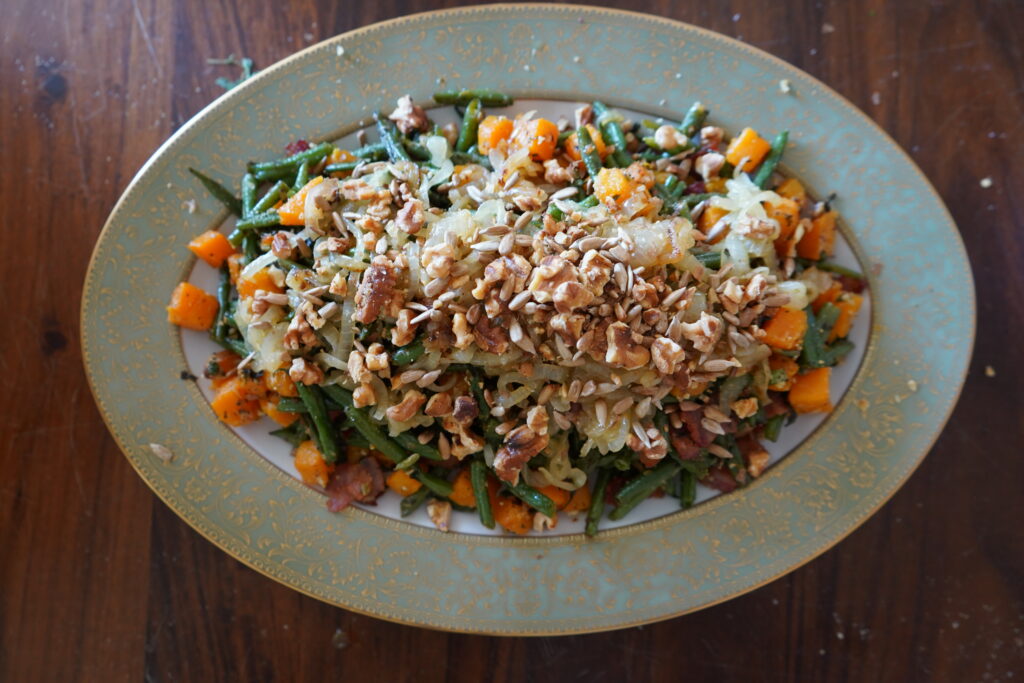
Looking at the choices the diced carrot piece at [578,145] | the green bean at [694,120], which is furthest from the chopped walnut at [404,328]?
the green bean at [694,120]

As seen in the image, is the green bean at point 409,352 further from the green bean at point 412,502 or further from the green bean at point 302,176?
the green bean at point 302,176

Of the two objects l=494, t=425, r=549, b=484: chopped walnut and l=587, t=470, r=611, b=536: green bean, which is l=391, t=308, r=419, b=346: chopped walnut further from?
l=587, t=470, r=611, b=536: green bean

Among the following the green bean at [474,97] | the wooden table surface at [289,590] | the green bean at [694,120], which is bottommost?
the wooden table surface at [289,590]

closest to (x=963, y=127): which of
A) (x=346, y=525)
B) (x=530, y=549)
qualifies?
(x=530, y=549)

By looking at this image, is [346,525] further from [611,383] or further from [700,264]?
[700,264]

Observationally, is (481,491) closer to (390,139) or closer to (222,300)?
(222,300)

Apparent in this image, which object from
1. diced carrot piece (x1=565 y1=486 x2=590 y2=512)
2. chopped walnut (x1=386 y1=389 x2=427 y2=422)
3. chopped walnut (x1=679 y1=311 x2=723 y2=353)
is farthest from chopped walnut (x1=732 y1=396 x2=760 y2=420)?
chopped walnut (x1=386 y1=389 x2=427 y2=422)

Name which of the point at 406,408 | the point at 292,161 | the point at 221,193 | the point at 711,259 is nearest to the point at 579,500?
the point at 406,408
